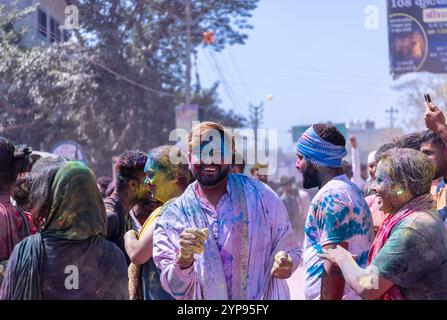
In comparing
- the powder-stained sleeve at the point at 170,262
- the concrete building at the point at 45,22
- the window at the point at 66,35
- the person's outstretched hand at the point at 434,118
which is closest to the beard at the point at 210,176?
the powder-stained sleeve at the point at 170,262

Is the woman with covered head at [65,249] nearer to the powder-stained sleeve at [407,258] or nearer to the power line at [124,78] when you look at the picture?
the powder-stained sleeve at [407,258]

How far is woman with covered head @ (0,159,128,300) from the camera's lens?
315 centimetres

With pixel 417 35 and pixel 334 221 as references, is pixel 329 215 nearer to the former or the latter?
pixel 334 221

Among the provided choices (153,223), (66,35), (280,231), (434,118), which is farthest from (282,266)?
(66,35)

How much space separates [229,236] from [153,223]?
57 centimetres

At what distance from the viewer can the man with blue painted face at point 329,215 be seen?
3.72 metres

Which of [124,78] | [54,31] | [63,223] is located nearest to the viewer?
[63,223]

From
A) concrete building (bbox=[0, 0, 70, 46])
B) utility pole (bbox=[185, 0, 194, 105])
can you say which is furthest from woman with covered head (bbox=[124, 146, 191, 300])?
utility pole (bbox=[185, 0, 194, 105])

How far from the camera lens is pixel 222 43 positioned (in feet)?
87.1

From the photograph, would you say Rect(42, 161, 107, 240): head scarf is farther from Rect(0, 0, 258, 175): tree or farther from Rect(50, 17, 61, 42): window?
Rect(50, 17, 61, 42): window

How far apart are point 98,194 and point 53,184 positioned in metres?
0.21

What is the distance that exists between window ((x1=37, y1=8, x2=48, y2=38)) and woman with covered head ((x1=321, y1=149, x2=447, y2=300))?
14.4m

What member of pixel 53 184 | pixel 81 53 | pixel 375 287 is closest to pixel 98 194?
pixel 53 184

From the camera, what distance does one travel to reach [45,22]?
60.6 ft
